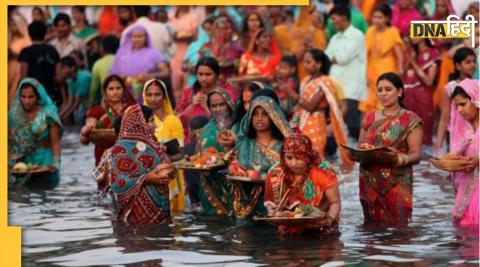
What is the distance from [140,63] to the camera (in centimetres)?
2206

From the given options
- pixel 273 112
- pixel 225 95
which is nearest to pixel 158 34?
pixel 225 95

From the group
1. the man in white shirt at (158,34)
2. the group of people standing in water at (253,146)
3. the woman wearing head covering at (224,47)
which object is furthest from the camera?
the man in white shirt at (158,34)

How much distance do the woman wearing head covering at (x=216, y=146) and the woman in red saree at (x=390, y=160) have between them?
140cm

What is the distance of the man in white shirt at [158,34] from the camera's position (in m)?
23.4

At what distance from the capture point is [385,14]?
21328 mm

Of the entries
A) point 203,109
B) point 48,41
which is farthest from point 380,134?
point 48,41

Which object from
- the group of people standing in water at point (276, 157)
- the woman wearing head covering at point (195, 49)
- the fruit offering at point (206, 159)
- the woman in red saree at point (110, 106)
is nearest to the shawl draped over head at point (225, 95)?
the fruit offering at point (206, 159)

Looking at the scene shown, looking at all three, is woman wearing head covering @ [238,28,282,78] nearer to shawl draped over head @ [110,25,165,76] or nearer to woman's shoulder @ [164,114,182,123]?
shawl draped over head @ [110,25,165,76]

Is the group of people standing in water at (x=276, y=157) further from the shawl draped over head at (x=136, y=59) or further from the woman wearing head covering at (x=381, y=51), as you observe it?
the shawl draped over head at (x=136, y=59)

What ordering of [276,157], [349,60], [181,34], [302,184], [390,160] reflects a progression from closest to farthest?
[302,184]
[390,160]
[276,157]
[349,60]
[181,34]

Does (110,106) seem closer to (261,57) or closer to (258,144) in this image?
(258,144)

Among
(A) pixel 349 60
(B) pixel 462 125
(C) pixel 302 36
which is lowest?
(B) pixel 462 125

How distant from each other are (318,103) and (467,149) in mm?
3938

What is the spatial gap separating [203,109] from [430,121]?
484 centimetres
